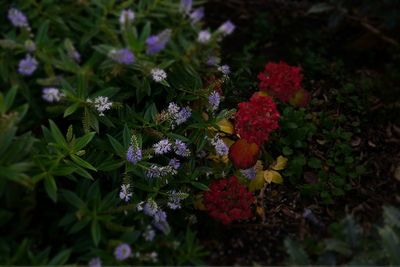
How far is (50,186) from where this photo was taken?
6.70 ft

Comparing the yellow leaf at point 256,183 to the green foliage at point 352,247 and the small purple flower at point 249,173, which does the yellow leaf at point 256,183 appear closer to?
the small purple flower at point 249,173

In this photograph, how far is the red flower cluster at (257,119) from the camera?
269cm

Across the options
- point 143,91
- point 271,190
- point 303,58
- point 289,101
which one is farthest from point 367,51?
point 143,91

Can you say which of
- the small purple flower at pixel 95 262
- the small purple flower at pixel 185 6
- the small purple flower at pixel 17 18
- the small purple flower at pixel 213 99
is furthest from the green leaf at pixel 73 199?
the small purple flower at pixel 185 6

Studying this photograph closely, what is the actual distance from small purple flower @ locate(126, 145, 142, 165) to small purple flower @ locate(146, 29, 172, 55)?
425 mm

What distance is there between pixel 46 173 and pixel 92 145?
336mm

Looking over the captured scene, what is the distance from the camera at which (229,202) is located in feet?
8.43

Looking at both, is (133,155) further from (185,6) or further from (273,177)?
(273,177)

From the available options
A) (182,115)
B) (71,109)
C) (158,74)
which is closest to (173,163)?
(182,115)

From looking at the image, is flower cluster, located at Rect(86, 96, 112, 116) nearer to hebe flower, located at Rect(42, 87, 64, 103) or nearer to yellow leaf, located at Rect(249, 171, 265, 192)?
hebe flower, located at Rect(42, 87, 64, 103)

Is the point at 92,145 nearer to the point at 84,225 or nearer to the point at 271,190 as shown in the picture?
the point at 84,225

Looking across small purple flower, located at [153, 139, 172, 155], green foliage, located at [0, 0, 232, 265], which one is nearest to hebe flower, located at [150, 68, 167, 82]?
green foliage, located at [0, 0, 232, 265]

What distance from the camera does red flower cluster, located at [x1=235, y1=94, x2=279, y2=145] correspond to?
269cm

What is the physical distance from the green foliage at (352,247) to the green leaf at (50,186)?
982 mm
